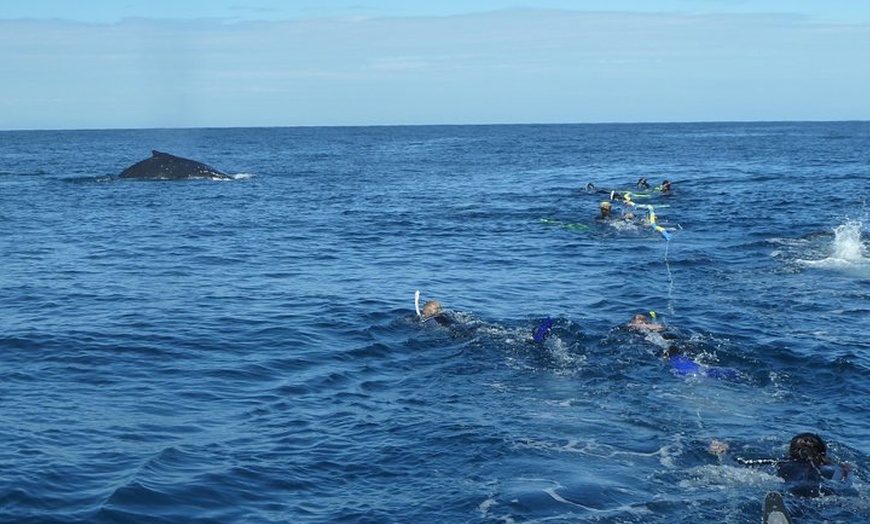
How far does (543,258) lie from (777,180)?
1321 inches

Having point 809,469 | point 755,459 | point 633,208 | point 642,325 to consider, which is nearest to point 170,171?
point 633,208

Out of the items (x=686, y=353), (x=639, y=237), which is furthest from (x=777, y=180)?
(x=686, y=353)

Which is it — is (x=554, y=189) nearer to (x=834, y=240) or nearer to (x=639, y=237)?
(x=639, y=237)

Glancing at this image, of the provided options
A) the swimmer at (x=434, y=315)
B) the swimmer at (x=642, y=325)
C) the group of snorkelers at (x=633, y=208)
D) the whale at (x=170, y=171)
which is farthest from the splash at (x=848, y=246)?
the whale at (x=170, y=171)

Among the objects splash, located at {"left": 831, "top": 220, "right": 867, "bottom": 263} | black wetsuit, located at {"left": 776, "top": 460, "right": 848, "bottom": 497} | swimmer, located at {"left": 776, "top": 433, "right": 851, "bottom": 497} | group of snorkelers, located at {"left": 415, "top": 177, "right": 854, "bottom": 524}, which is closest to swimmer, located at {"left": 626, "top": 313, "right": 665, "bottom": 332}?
group of snorkelers, located at {"left": 415, "top": 177, "right": 854, "bottom": 524}

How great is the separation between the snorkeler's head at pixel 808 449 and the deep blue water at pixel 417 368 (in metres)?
0.55

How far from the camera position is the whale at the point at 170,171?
64.5 m

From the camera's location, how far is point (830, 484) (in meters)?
13.6

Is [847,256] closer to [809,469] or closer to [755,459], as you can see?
[755,459]

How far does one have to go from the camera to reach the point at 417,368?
66.0ft

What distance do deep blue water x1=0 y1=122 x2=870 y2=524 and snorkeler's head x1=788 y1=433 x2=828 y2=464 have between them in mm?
549

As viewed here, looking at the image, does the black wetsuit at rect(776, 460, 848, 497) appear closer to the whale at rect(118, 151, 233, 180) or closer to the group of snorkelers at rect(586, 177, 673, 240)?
the group of snorkelers at rect(586, 177, 673, 240)

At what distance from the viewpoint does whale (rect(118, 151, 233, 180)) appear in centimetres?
6450

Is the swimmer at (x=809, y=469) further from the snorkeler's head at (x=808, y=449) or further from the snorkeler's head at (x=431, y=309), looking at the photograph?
the snorkeler's head at (x=431, y=309)
